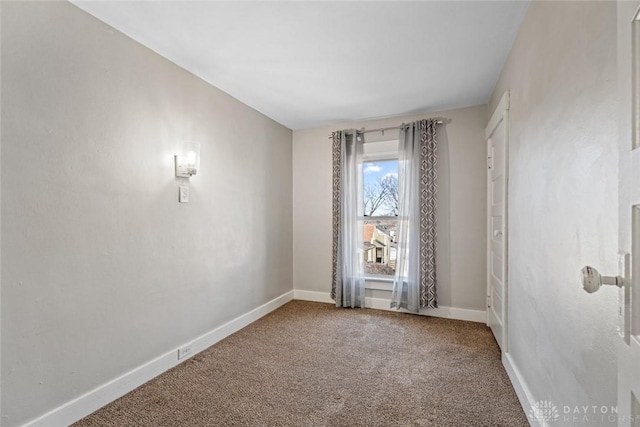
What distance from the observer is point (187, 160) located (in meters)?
2.38

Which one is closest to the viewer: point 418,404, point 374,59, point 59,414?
point 59,414

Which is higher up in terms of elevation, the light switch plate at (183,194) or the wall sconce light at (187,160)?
the wall sconce light at (187,160)

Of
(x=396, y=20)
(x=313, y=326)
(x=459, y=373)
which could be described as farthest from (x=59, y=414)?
(x=396, y=20)

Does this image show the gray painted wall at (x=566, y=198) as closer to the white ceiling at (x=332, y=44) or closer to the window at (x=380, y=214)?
the white ceiling at (x=332, y=44)

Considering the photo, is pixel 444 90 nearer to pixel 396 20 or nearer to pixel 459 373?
pixel 396 20

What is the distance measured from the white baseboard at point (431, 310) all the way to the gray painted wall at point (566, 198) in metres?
1.42

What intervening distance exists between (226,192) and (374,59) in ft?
5.93

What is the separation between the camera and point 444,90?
293cm

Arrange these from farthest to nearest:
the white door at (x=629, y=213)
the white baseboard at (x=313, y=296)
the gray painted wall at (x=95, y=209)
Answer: the white baseboard at (x=313, y=296), the gray painted wall at (x=95, y=209), the white door at (x=629, y=213)

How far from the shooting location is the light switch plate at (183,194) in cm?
241

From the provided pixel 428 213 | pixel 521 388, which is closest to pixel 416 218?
pixel 428 213

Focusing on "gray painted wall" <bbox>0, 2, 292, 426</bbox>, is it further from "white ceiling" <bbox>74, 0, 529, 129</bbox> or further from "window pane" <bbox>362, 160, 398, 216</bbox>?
"window pane" <bbox>362, 160, 398, 216</bbox>

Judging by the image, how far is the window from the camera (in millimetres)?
3906

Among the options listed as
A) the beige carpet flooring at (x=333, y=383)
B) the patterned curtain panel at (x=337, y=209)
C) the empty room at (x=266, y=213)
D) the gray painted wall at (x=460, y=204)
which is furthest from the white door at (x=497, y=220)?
the patterned curtain panel at (x=337, y=209)
